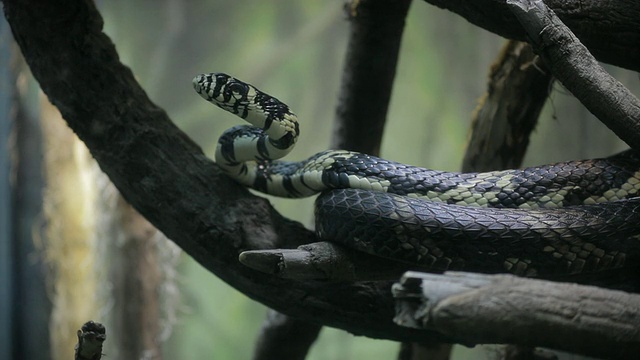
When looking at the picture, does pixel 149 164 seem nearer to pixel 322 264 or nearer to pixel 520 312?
pixel 322 264

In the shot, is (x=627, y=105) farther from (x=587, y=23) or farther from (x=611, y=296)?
(x=611, y=296)

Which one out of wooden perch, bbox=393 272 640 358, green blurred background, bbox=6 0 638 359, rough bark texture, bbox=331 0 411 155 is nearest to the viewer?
wooden perch, bbox=393 272 640 358

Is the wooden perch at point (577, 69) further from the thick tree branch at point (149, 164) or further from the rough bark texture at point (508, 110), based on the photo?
the rough bark texture at point (508, 110)

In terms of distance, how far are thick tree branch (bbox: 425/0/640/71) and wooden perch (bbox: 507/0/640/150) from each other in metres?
0.57

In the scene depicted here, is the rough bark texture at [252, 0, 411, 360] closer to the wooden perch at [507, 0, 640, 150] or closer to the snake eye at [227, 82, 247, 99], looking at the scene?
the snake eye at [227, 82, 247, 99]

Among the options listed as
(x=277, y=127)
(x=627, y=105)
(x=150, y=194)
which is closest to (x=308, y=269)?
(x=277, y=127)

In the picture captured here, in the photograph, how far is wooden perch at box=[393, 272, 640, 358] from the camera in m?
1.83

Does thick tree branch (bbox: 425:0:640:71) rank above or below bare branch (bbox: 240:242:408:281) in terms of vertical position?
above

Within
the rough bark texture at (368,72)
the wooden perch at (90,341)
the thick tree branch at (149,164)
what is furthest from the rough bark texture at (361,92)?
the wooden perch at (90,341)

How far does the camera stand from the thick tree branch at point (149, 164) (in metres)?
3.37

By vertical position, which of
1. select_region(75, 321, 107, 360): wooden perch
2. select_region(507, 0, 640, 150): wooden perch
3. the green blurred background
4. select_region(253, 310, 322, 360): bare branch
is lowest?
select_region(75, 321, 107, 360): wooden perch

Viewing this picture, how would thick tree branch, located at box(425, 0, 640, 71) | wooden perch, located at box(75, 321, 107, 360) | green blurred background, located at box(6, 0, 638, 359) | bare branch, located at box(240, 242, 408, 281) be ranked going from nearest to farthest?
1. wooden perch, located at box(75, 321, 107, 360)
2. bare branch, located at box(240, 242, 408, 281)
3. thick tree branch, located at box(425, 0, 640, 71)
4. green blurred background, located at box(6, 0, 638, 359)

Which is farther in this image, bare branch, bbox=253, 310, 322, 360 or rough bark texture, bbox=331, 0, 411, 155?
bare branch, bbox=253, 310, 322, 360

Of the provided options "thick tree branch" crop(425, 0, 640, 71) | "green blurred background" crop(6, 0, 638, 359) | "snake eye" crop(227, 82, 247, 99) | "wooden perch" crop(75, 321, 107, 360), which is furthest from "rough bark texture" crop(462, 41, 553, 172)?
"wooden perch" crop(75, 321, 107, 360)
